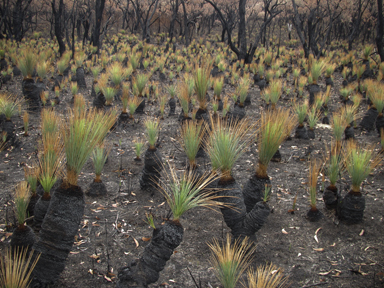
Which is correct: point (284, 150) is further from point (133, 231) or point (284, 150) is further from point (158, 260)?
point (158, 260)

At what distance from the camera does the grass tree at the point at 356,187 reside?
3238mm

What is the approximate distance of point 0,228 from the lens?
3143mm

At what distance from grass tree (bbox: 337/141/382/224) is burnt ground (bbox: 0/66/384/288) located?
0.13 m

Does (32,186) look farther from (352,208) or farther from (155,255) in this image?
(352,208)

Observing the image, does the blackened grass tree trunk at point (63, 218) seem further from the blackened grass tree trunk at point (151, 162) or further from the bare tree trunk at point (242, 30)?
the bare tree trunk at point (242, 30)

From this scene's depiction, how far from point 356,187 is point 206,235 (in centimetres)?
180

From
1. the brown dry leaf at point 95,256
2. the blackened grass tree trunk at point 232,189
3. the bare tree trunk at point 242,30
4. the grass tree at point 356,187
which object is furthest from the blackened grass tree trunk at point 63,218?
the bare tree trunk at point 242,30

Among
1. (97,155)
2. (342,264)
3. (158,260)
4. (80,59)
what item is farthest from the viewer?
(80,59)

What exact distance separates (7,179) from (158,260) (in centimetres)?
324

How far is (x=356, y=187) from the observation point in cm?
332

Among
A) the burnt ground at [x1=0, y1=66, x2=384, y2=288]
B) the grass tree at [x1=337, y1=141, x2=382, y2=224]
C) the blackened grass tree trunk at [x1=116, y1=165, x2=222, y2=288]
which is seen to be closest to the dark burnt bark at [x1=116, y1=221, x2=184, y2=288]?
the blackened grass tree trunk at [x1=116, y1=165, x2=222, y2=288]

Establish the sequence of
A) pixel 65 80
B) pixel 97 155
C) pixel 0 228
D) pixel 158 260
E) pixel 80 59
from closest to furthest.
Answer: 1. pixel 158 260
2. pixel 0 228
3. pixel 97 155
4. pixel 65 80
5. pixel 80 59

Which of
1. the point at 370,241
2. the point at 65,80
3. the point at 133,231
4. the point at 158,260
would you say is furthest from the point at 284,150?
the point at 65,80

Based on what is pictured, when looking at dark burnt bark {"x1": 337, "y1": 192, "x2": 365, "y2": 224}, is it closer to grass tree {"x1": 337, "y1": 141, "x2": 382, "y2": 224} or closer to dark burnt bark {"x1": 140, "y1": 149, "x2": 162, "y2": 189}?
grass tree {"x1": 337, "y1": 141, "x2": 382, "y2": 224}
